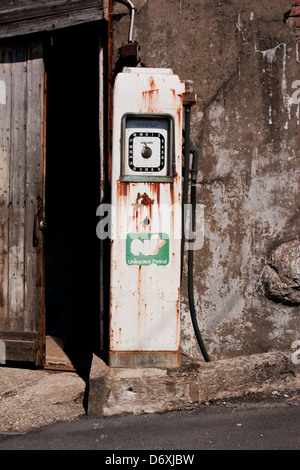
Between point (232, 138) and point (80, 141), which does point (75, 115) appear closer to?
point (80, 141)

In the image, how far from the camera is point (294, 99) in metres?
3.89

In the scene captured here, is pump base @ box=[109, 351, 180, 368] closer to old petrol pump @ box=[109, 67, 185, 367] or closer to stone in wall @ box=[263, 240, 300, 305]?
old petrol pump @ box=[109, 67, 185, 367]

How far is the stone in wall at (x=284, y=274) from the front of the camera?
383 centimetres

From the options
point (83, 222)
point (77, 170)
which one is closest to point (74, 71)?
point (77, 170)

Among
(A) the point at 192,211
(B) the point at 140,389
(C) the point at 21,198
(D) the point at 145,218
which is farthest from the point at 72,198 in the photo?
(B) the point at 140,389

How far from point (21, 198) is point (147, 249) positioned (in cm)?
139

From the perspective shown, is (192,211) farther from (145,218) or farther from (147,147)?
(147,147)

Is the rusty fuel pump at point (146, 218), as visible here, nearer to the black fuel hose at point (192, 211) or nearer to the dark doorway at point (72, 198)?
the black fuel hose at point (192, 211)

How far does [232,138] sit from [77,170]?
8.16 feet

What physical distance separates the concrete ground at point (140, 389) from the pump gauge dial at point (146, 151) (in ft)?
4.48

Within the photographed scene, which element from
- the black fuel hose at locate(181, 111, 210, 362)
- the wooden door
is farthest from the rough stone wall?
the wooden door

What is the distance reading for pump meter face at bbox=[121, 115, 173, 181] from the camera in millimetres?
3170

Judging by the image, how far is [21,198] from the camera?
4043 mm

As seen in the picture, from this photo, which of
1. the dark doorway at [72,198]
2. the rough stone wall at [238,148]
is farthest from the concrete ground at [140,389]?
the dark doorway at [72,198]
